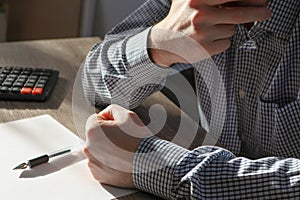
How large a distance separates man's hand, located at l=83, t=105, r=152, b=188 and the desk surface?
0.14ft

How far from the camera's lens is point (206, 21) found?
102 cm

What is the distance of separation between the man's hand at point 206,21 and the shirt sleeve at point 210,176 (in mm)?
243

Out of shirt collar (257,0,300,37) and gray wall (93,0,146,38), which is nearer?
shirt collar (257,0,300,37)

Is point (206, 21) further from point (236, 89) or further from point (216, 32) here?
point (236, 89)

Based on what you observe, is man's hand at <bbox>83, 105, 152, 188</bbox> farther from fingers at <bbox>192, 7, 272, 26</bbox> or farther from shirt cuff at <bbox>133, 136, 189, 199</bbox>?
fingers at <bbox>192, 7, 272, 26</bbox>

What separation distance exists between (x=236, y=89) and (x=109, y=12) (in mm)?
1367

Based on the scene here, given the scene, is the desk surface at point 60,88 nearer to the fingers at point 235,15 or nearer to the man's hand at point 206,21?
the man's hand at point 206,21

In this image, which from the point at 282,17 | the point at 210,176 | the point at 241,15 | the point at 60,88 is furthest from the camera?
the point at 60,88

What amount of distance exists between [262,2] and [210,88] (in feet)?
1.05

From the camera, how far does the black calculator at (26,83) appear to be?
112 cm

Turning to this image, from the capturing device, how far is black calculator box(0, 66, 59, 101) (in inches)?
44.1

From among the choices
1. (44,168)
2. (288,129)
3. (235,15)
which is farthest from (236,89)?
(44,168)

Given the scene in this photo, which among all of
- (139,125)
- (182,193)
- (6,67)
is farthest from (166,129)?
(6,67)

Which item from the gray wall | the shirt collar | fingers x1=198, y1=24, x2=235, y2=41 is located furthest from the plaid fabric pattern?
the gray wall
